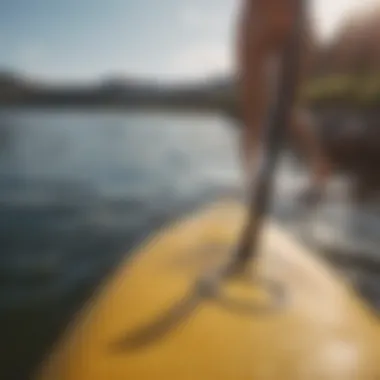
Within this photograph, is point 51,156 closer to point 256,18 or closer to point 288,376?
point 256,18

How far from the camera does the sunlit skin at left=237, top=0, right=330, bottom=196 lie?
1218mm

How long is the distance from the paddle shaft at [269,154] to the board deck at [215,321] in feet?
0.07

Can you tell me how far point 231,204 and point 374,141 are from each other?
0.26 m

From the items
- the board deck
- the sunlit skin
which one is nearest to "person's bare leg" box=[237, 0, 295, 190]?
the sunlit skin

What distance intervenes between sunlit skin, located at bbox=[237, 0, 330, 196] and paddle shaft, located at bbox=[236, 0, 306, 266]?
0.04ft

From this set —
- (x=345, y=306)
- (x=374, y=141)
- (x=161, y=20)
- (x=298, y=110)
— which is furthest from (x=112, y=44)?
(x=345, y=306)

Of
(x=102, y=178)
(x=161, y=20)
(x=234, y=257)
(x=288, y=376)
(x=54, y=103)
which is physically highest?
(x=161, y=20)

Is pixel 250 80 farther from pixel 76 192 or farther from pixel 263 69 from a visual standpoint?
pixel 76 192

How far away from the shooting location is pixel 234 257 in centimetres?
128

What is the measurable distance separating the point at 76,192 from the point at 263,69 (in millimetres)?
347

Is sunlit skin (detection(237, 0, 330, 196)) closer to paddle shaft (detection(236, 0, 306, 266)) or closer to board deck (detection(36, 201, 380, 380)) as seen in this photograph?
paddle shaft (detection(236, 0, 306, 266))

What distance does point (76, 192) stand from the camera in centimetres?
125

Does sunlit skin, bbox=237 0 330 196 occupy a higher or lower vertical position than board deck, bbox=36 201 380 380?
higher


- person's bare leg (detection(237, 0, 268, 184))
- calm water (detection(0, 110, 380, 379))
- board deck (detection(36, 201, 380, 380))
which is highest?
person's bare leg (detection(237, 0, 268, 184))
